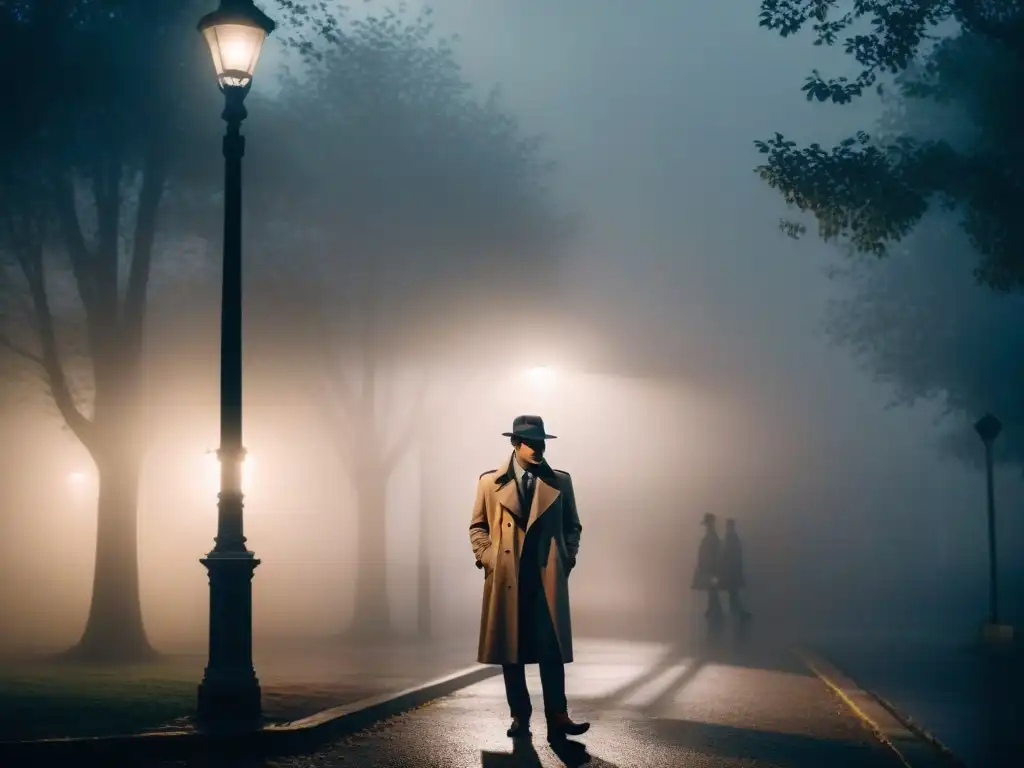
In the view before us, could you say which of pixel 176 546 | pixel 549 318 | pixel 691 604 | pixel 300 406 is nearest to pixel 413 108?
pixel 549 318

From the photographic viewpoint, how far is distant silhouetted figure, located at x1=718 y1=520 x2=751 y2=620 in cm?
2433

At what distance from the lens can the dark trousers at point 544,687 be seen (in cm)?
885

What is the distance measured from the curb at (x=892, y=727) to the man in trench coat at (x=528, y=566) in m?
2.04

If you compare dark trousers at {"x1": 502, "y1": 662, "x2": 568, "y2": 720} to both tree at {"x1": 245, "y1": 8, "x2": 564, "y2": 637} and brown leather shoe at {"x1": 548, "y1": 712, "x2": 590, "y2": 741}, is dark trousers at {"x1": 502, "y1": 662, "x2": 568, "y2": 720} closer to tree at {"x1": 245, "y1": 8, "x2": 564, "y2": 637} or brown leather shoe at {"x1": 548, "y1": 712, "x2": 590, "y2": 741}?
brown leather shoe at {"x1": 548, "y1": 712, "x2": 590, "y2": 741}

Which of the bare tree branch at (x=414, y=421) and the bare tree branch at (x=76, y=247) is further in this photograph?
the bare tree branch at (x=414, y=421)

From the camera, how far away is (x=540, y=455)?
8.89m

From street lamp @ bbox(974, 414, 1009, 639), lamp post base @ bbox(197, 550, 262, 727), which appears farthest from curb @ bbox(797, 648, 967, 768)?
street lamp @ bbox(974, 414, 1009, 639)

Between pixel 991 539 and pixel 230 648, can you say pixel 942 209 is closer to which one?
pixel 991 539

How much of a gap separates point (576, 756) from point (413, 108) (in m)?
18.2

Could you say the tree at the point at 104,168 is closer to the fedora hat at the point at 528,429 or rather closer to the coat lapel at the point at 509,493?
the coat lapel at the point at 509,493

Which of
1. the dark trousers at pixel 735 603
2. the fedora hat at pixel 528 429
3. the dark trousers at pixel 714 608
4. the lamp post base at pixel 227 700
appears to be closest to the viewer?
the fedora hat at pixel 528 429

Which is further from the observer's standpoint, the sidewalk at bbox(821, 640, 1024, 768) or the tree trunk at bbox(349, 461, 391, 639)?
the tree trunk at bbox(349, 461, 391, 639)

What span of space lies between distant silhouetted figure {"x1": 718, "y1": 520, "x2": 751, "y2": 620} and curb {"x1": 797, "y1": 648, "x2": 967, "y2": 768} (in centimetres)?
993

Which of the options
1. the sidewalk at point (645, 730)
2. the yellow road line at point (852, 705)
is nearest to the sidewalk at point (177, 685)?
the sidewalk at point (645, 730)
